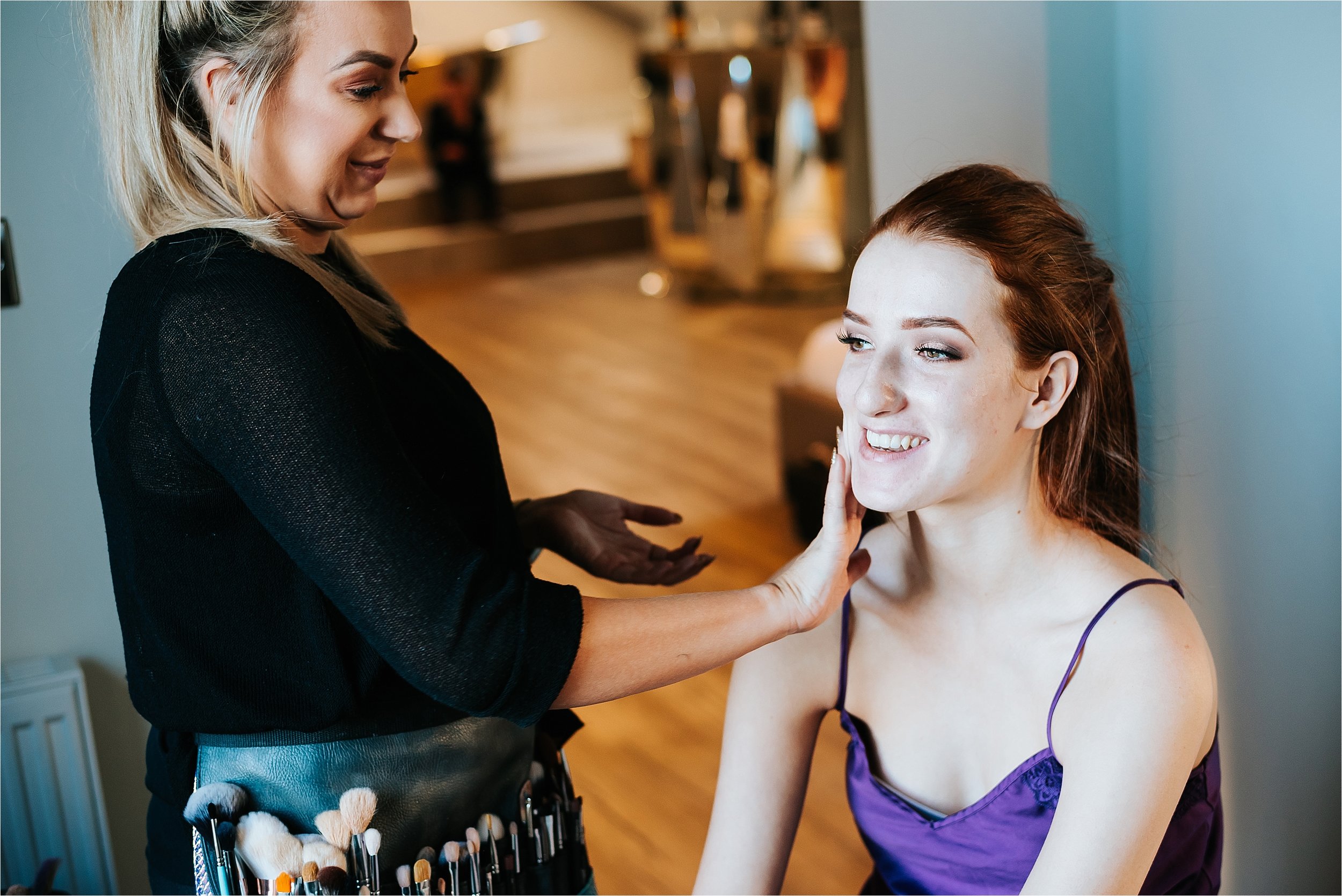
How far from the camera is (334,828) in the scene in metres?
1.15

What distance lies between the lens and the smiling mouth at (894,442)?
1.21 m

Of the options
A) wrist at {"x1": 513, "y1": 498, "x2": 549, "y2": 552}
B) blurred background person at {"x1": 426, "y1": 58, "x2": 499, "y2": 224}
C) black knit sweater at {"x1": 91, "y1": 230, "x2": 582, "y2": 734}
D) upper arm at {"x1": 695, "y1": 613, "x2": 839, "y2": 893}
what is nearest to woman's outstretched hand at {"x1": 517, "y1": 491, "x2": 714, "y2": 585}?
wrist at {"x1": 513, "y1": 498, "x2": 549, "y2": 552}

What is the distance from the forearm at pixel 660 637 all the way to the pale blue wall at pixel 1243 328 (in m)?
0.64

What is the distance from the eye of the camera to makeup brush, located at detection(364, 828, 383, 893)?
1.15 metres

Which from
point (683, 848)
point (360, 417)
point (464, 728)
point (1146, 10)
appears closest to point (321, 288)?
point (360, 417)

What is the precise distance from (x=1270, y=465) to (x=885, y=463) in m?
0.57

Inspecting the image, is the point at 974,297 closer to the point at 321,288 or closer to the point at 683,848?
the point at 321,288

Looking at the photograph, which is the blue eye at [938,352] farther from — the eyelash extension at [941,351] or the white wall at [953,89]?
the white wall at [953,89]

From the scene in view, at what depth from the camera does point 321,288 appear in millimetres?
1029

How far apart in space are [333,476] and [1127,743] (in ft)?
2.48

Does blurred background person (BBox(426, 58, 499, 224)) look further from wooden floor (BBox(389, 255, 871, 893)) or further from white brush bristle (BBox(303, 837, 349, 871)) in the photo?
white brush bristle (BBox(303, 837, 349, 871))

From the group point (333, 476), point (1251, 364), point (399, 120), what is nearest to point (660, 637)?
point (333, 476)

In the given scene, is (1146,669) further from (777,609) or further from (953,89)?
(953,89)

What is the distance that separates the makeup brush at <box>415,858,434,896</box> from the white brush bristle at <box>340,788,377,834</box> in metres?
0.06
